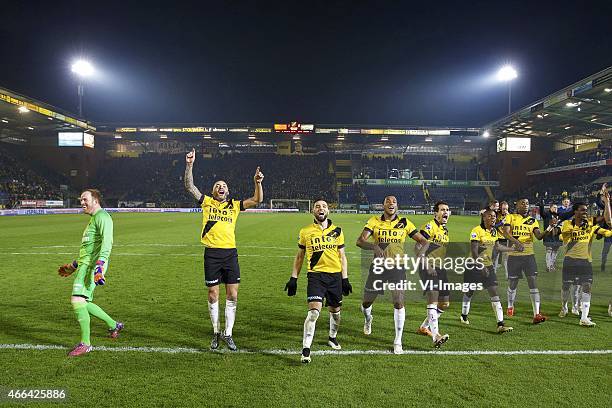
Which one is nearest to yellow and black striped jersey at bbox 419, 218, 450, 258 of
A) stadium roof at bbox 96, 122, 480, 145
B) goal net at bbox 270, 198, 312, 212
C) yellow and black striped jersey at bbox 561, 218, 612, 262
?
yellow and black striped jersey at bbox 561, 218, 612, 262

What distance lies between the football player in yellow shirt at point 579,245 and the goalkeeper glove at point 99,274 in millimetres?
7797

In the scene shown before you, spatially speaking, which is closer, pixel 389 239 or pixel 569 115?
pixel 389 239

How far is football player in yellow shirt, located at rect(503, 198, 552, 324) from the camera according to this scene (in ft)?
24.4

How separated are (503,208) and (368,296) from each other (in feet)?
16.3

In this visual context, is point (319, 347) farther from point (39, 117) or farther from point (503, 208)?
point (39, 117)

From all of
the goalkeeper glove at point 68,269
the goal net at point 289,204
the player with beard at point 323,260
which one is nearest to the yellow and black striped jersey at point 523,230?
the player with beard at point 323,260

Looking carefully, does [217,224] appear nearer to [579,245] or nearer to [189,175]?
[189,175]

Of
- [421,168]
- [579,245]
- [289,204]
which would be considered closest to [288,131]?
[289,204]

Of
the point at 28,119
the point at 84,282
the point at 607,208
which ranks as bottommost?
the point at 84,282

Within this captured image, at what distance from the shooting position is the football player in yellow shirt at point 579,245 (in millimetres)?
7246

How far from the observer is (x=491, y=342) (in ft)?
19.8

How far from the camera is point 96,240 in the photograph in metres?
5.59

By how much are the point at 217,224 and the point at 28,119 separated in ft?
174

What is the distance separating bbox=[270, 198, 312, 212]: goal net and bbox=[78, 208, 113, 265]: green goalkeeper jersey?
175 feet
